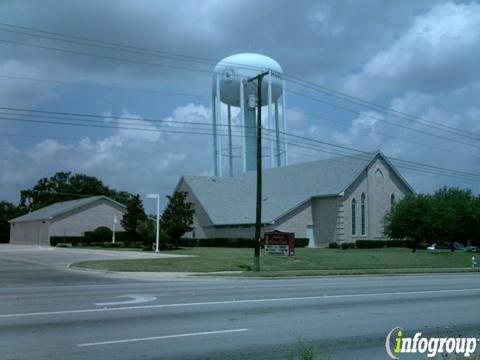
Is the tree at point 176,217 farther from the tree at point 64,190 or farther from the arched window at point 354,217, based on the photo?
the tree at point 64,190

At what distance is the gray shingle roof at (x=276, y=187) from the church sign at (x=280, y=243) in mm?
18470

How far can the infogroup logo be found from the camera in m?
8.80

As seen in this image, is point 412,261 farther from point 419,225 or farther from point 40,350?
point 40,350

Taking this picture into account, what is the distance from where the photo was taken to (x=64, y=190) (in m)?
109

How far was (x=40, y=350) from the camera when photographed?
8.90 m

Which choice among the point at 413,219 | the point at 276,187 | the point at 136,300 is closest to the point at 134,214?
the point at 276,187

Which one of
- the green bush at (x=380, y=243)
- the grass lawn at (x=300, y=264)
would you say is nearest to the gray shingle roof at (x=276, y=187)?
the green bush at (x=380, y=243)

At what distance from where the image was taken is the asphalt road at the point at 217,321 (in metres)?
9.12

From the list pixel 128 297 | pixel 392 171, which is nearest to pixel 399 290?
pixel 128 297

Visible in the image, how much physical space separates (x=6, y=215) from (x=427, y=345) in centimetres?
9940

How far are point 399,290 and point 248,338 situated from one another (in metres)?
11.0

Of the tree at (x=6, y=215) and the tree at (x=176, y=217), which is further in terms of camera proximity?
the tree at (x=6, y=215)

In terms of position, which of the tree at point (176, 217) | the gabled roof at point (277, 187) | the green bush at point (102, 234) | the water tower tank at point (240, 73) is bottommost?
the green bush at point (102, 234)

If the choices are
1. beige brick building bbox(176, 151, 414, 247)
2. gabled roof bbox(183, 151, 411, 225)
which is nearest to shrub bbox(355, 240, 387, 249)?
beige brick building bbox(176, 151, 414, 247)
